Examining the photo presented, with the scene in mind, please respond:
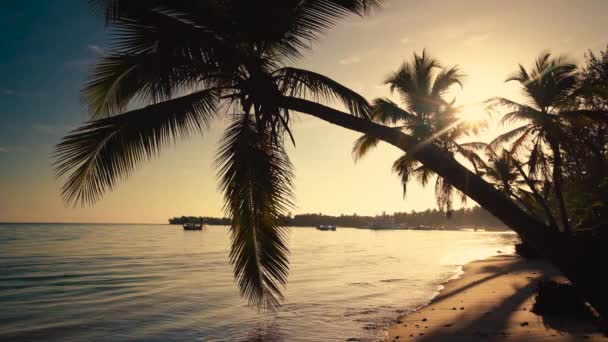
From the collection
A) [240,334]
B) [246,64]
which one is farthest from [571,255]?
[240,334]

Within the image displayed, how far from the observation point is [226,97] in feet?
15.6

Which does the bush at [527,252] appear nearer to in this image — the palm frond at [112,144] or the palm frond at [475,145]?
the palm frond at [475,145]

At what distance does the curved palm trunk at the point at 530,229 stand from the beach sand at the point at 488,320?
336 centimetres

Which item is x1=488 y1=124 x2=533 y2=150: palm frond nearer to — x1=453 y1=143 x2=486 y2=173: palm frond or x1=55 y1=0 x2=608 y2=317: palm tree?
x1=453 y1=143 x2=486 y2=173: palm frond

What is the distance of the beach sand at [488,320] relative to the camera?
24.6ft

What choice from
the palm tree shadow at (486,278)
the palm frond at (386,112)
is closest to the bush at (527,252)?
the palm tree shadow at (486,278)

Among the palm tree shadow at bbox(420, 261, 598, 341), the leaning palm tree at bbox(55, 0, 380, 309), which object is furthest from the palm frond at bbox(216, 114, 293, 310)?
the palm tree shadow at bbox(420, 261, 598, 341)

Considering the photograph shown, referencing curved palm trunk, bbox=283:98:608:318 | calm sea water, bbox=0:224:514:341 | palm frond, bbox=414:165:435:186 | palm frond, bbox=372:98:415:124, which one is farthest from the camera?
palm frond, bbox=414:165:435:186

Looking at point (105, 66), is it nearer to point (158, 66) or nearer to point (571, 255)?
point (158, 66)

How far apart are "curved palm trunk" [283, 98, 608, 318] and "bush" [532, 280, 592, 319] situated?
6.15 m

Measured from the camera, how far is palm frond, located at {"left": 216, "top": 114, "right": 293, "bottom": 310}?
4820mm

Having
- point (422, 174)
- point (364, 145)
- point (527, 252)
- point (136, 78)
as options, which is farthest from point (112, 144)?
point (527, 252)

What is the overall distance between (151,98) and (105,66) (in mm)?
656

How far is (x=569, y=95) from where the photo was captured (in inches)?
519
